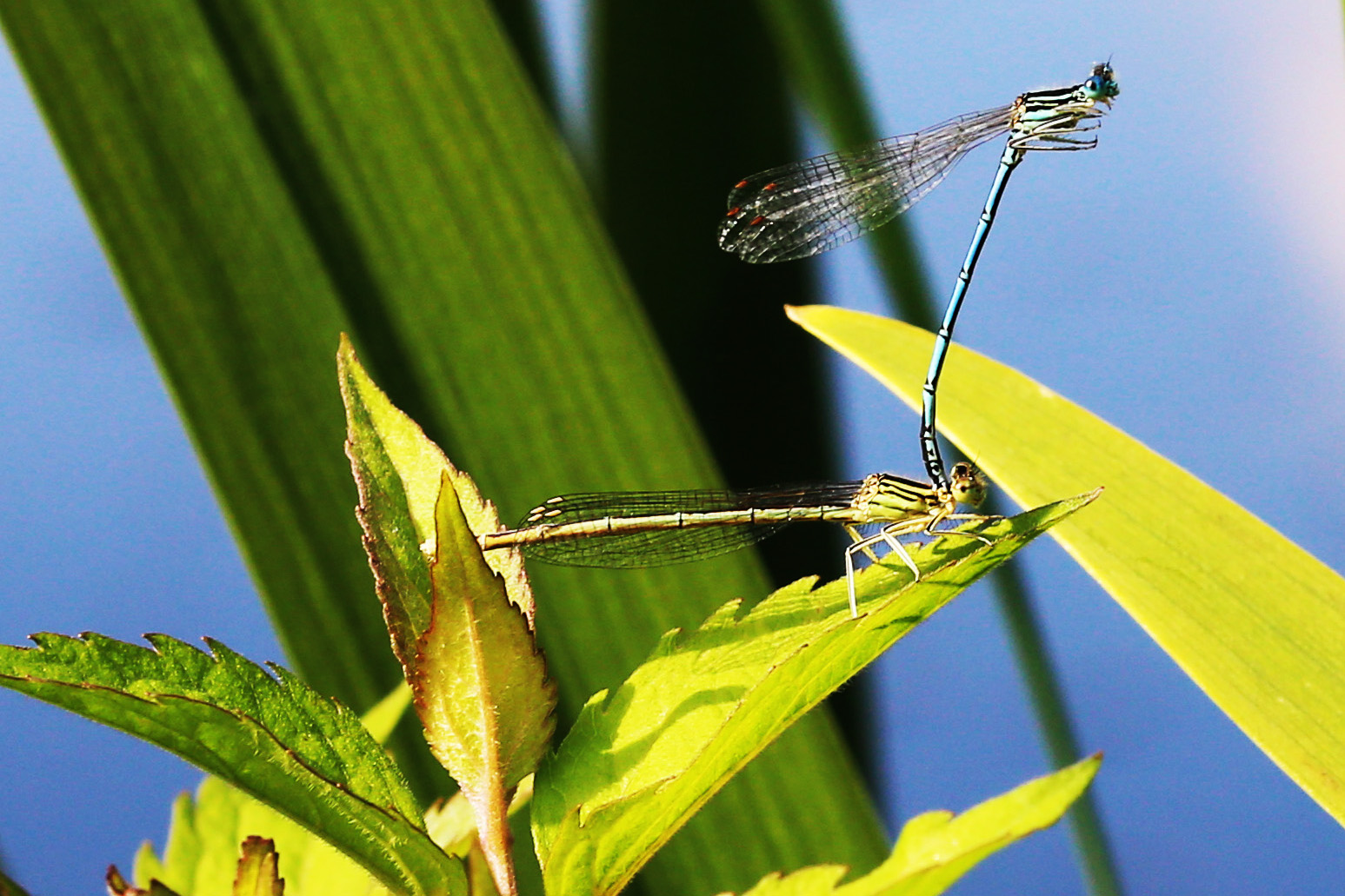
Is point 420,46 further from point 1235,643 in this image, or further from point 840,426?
point 840,426

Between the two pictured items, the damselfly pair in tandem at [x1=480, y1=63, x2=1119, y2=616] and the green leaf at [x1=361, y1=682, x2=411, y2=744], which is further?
the damselfly pair in tandem at [x1=480, y1=63, x2=1119, y2=616]

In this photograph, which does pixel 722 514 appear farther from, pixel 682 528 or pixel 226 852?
pixel 226 852

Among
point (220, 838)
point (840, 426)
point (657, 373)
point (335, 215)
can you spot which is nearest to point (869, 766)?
point (840, 426)

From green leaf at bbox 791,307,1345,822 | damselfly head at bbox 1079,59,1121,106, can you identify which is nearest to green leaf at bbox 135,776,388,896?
green leaf at bbox 791,307,1345,822

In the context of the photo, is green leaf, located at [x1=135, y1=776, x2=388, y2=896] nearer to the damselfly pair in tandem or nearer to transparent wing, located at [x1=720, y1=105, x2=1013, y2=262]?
the damselfly pair in tandem

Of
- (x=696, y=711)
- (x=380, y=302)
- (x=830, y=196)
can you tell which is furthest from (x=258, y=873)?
(x=830, y=196)
